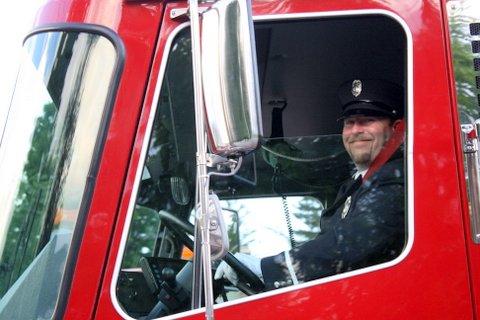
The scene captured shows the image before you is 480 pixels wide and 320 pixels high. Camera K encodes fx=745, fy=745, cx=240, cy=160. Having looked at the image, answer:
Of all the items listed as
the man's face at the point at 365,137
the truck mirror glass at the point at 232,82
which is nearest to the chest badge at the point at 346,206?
the man's face at the point at 365,137

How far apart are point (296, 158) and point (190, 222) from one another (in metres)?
0.49

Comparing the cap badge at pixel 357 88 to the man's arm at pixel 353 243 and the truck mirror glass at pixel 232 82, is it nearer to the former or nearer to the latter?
the man's arm at pixel 353 243

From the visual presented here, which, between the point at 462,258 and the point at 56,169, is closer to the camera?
the point at 462,258

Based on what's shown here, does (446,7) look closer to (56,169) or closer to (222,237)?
(222,237)

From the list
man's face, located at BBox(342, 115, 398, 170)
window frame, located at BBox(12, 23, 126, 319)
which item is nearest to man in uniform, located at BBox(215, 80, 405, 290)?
man's face, located at BBox(342, 115, 398, 170)

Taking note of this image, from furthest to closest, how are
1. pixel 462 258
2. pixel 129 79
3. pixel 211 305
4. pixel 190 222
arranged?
pixel 190 222 → pixel 129 79 → pixel 462 258 → pixel 211 305

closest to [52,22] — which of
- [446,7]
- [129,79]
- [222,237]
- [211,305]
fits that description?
[129,79]

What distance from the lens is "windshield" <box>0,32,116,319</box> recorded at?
2.33 meters

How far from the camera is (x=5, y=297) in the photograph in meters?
2.41

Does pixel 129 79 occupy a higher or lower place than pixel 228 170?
higher

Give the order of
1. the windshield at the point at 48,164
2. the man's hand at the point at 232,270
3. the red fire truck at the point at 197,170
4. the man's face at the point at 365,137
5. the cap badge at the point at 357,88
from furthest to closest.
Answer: the cap badge at the point at 357,88, the man's face at the point at 365,137, the man's hand at the point at 232,270, the windshield at the point at 48,164, the red fire truck at the point at 197,170

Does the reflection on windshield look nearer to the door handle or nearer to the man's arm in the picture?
the man's arm

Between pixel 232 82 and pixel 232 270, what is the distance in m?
0.71

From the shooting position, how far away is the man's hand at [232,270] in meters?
2.44
